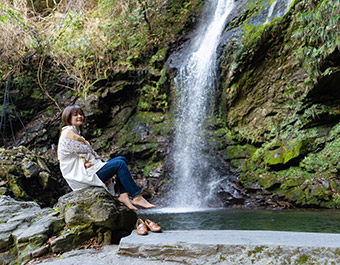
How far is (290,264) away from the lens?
1.85 metres

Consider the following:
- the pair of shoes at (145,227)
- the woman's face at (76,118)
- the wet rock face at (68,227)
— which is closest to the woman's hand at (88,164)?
the wet rock face at (68,227)

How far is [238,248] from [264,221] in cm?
296

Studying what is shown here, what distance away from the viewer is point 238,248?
6.69 ft

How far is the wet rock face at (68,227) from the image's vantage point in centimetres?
254

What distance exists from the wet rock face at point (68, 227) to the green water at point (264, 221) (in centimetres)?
192

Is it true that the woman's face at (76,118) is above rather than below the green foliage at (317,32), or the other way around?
below

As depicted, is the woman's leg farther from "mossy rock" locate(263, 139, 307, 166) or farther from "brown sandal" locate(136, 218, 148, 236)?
"mossy rock" locate(263, 139, 307, 166)

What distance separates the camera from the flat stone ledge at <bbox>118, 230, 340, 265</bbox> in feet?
6.05

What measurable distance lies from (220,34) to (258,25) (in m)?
2.02

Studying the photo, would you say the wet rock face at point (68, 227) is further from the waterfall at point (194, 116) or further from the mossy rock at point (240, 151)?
the mossy rock at point (240, 151)

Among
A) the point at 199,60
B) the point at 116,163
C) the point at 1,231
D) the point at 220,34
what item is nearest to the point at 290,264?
the point at 116,163

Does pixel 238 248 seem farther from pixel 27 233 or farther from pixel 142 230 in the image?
pixel 27 233

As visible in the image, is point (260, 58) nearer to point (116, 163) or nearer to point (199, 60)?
point (199, 60)

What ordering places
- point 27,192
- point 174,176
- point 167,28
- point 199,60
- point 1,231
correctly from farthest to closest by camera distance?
point 167,28 < point 199,60 < point 174,176 < point 27,192 < point 1,231
